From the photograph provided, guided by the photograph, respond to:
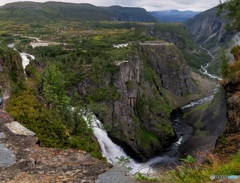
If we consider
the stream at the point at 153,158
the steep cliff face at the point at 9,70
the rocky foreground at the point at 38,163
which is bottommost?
the stream at the point at 153,158

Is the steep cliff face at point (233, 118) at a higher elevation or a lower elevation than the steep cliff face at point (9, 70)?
lower

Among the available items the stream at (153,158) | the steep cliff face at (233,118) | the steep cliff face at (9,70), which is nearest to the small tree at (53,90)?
the steep cliff face at (9,70)

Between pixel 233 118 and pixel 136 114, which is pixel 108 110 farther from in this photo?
pixel 233 118

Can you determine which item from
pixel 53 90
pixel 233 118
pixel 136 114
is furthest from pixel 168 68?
pixel 233 118

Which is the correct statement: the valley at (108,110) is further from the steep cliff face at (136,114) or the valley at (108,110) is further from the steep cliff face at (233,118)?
the steep cliff face at (233,118)

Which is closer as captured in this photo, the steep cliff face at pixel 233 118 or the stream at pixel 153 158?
the steep cliff face at pixel 233 118

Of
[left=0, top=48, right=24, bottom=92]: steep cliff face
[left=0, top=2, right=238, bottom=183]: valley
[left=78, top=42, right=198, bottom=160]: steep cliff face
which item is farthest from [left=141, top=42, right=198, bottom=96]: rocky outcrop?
[left=0, top=48, right=24, bottom=92]: steep cliff face

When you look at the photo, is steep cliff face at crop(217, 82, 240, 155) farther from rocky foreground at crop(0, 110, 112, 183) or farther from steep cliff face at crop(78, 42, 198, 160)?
steep cliff face at crop(78, 42, 198, 160)

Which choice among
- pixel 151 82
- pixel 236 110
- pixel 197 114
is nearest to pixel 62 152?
pixel 236 110

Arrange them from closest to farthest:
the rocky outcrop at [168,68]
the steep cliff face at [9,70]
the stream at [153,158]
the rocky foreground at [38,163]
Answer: the rocky foreground at [38,163] < the steep cliff face at [9,70] < the stream at [153,158] < the rocky outcrop at [168,68]

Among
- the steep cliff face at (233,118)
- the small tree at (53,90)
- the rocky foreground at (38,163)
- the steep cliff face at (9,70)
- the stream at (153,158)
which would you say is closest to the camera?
the rocky foreground at (38,163)
